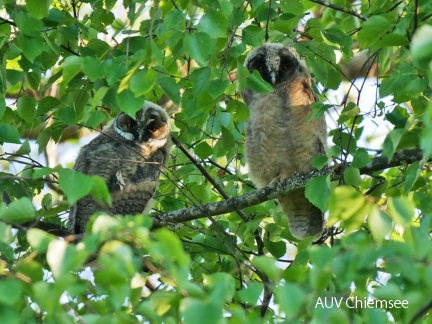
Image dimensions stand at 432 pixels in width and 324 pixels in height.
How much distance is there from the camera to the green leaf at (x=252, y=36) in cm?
402

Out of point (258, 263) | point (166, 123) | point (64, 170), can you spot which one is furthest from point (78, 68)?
point (166, 123)

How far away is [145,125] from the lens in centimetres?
574

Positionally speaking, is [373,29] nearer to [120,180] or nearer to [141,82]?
[141,82]

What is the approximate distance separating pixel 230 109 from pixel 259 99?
1.09 metres

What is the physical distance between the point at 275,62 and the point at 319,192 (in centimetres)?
185

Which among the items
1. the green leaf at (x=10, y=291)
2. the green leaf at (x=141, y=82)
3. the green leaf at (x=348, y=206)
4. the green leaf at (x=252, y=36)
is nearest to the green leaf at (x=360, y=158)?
the green leaf at (x=252, y=36)

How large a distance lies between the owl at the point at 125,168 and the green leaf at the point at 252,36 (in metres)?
1.47

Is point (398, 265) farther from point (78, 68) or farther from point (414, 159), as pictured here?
point (414, 159)

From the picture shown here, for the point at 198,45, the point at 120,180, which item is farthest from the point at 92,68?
the point at 120,180

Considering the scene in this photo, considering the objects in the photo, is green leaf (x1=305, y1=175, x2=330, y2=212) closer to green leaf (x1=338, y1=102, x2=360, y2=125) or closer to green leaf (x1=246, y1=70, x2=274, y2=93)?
green leaf (x1=338, y1=102, x2=360, y2=125)

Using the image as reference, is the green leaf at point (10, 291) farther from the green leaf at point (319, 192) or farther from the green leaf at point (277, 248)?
the green leaf at point (277, 248)

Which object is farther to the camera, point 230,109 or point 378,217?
point 230,109

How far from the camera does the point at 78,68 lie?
Answer: 3.12 metres

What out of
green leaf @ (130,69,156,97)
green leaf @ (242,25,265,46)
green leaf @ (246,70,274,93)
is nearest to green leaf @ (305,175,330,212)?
green leaf @ (246,70,274,93)
